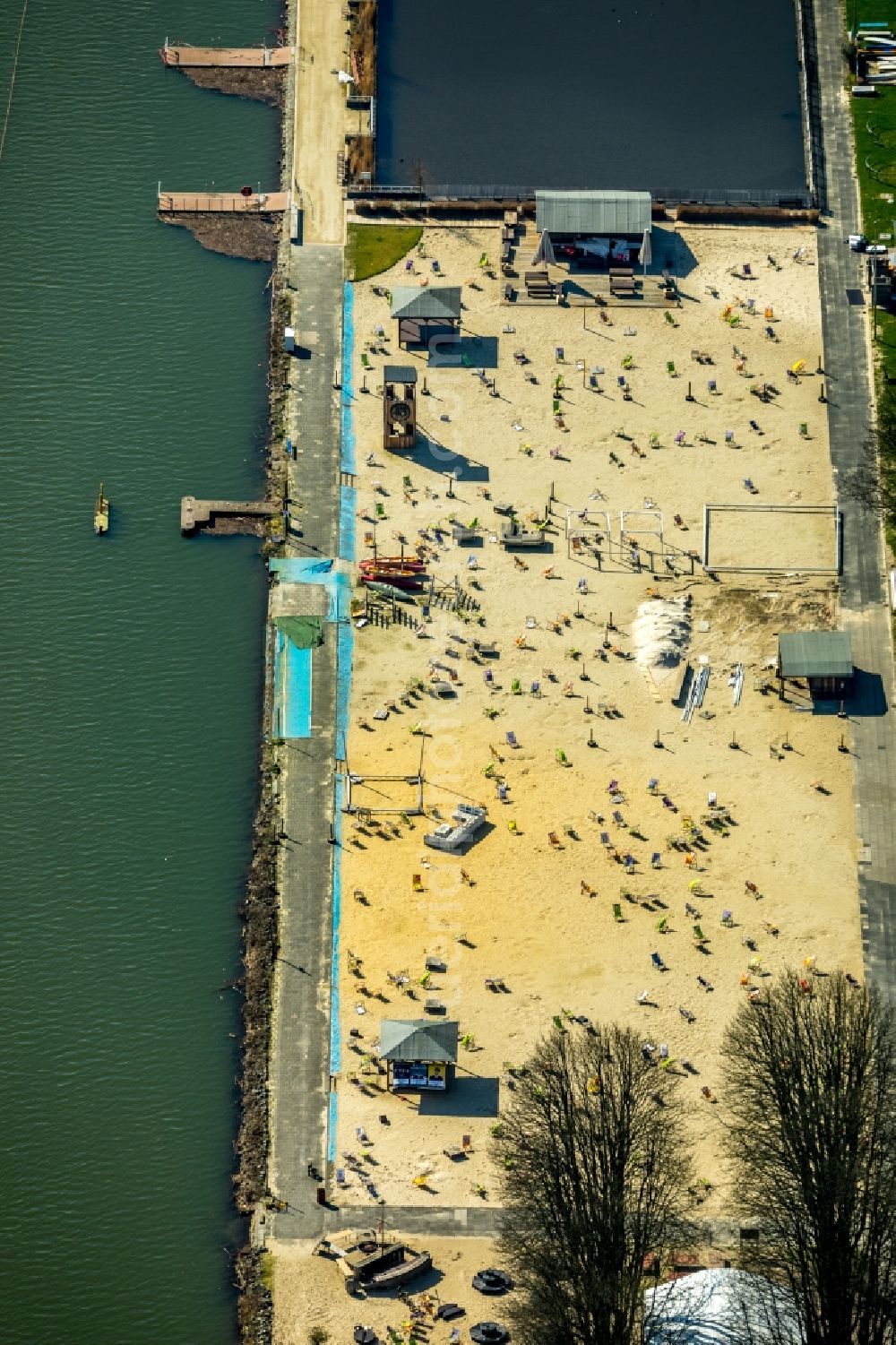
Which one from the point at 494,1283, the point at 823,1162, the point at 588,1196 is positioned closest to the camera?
the point at 588,1196

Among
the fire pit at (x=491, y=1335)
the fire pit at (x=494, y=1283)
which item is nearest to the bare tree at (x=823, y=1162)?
the fire pit at (x=494, y=1283)

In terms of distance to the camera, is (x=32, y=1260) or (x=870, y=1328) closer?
(x=870, y=1328)

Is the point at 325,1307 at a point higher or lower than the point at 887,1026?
lower

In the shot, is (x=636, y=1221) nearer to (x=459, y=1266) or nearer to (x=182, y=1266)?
(x=459, y=1266)

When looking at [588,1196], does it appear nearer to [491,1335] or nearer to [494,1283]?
[494,1283]

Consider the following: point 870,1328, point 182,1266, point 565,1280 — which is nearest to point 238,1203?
point 182,1266

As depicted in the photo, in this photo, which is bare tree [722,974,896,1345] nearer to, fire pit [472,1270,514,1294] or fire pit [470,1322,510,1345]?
fire pit [472,1270,514,1294]

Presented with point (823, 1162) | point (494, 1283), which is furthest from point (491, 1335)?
point (823, 1162)
